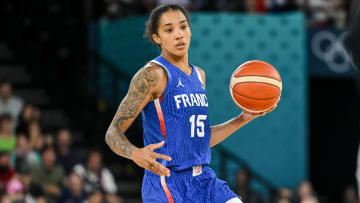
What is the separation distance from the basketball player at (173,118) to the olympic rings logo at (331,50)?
9215 mm

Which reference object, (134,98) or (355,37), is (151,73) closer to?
(134,98)

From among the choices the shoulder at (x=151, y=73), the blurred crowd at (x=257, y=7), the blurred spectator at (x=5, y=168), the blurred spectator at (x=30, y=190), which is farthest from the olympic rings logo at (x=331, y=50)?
the shoulder at (x=151, y=73)

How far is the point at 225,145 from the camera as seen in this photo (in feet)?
42.9

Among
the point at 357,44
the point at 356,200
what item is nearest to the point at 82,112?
the point at 356,200

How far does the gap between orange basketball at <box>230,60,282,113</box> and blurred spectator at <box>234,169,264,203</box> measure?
20.8 ft

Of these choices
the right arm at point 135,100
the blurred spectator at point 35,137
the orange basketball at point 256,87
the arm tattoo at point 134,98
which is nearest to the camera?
the right arm at point 135,100

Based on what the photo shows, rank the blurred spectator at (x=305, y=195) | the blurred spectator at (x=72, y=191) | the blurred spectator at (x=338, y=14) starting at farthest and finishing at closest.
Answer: the blurred spectator at (x=338, y=14), the blurred spectator at (x=305, y=195), the blurred spectator at (x=72, y=191)

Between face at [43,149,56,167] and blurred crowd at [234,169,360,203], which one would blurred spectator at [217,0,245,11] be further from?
face at [43,149,56,167]

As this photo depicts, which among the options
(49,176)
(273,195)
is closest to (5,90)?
(49,176)

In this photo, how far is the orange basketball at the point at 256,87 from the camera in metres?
5.17

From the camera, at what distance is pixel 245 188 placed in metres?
11.6

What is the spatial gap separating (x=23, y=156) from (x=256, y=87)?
5549mm

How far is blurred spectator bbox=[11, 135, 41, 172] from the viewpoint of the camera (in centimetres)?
988

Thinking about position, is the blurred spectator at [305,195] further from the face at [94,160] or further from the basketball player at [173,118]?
the basketball player at [173,118]
